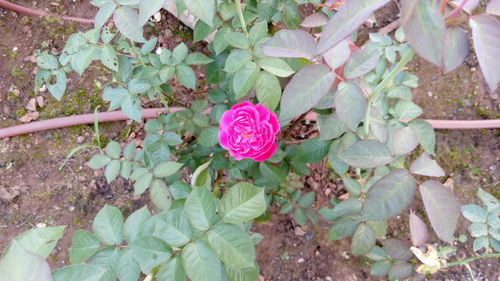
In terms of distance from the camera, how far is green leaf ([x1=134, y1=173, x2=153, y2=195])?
47.3 inches

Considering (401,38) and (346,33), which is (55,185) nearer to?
(401,38)

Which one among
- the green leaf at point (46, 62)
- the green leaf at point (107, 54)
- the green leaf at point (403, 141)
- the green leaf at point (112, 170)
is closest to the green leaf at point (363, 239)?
the green leaf at point (403, 141)

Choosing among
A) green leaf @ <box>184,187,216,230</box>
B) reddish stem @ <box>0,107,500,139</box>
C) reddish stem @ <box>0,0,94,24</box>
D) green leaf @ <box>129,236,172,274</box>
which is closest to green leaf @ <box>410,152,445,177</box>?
green leaf @ <box>184,187,216,230</box>

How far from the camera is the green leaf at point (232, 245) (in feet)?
2.52

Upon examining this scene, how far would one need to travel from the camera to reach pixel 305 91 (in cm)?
83

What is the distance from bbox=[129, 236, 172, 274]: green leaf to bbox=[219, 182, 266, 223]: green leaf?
13 cm

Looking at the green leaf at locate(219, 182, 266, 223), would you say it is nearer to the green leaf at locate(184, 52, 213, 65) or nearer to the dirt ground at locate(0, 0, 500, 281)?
the green leaf at locate(184, 52, 213, 65)

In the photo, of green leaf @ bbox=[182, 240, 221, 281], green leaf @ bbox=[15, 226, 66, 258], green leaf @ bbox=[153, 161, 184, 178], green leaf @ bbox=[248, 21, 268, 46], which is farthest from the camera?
green leaf @ bbox=[153, 161, 184, 178]

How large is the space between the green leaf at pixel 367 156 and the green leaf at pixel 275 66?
24 cm

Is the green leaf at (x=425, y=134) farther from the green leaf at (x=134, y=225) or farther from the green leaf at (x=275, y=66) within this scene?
the green leaf at (x=134, y=225)

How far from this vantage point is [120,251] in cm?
89

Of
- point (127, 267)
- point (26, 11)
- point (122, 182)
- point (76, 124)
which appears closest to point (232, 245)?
point (127, 267)

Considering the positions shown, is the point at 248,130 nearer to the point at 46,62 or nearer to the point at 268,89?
the point at 268,89

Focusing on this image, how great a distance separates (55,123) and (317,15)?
139cm
